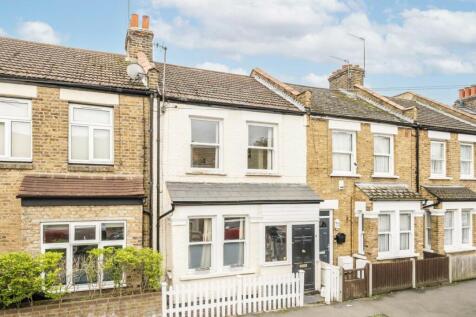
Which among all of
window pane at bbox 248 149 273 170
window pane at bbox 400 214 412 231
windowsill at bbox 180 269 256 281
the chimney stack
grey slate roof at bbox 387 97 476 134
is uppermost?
the chimney stack

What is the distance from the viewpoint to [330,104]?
50.4 ft

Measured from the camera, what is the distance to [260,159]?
519 inches

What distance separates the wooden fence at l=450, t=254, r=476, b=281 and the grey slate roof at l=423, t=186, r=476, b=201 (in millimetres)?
2406

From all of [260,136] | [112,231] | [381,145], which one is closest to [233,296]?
[112,231]

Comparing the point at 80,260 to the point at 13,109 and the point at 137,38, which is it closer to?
the point at 13,109

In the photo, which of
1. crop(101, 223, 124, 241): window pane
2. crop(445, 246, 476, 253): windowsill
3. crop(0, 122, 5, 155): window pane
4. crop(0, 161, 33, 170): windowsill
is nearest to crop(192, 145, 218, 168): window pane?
crop(101, 223, 124, 241): window pane

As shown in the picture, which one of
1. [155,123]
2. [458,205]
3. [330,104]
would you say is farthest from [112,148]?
[458,205]

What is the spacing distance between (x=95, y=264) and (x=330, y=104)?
→ 10.5 meters

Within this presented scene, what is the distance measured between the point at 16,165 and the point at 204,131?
5419 mm

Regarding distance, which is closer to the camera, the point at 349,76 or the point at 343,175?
the point at 343,175

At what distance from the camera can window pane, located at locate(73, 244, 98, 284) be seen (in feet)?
32.2

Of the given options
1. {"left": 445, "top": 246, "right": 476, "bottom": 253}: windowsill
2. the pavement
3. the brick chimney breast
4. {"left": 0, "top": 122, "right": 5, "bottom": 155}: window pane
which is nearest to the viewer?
{"left": 0, "top": 122, "right": 5, "bottom": 155}: window pane

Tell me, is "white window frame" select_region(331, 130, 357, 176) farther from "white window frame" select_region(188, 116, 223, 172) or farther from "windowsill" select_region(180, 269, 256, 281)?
"windowsill" select_region(180, 269, 256, 281)

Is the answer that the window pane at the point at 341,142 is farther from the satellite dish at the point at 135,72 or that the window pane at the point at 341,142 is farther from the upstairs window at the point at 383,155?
the satellite dish at the point at 135,72
